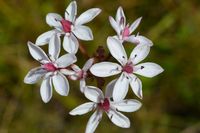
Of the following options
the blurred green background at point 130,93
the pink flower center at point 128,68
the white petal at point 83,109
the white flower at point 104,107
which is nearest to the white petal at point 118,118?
the white flower at point 104,107

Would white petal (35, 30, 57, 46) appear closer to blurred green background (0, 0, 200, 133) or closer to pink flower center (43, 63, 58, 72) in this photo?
pink flower center (43, 63, 58, 72)

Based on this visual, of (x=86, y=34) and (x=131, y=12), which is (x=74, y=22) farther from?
(x=131, y=12)

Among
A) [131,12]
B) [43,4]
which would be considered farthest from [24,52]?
[131,12]

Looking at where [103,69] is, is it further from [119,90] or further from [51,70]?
[51,70]

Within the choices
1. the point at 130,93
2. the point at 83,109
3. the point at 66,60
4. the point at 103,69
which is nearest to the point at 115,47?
the point at 103,69

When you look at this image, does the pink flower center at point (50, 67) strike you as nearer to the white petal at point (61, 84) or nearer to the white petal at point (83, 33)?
the white petal at point (61, 84)

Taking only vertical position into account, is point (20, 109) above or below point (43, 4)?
below
